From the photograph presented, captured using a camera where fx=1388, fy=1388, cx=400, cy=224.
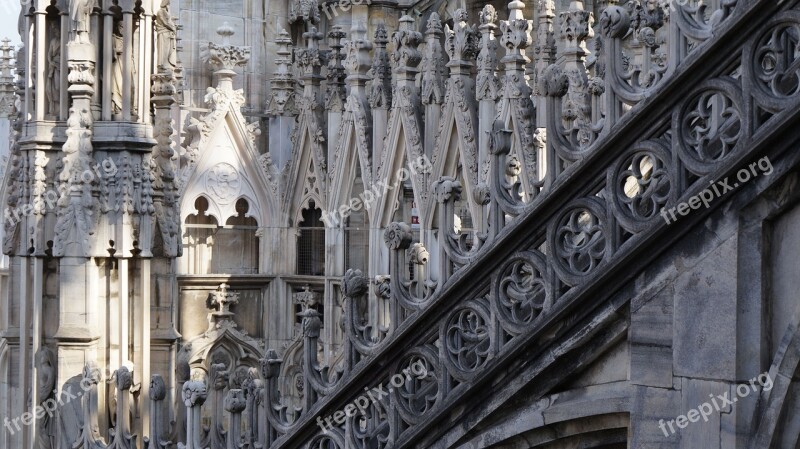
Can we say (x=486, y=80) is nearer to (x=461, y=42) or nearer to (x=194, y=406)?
(x=461, y=42)

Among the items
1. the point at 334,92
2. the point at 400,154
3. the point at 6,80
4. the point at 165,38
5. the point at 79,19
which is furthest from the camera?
the point at 6,80

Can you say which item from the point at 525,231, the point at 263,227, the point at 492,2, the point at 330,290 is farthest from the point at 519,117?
the point at 525,231

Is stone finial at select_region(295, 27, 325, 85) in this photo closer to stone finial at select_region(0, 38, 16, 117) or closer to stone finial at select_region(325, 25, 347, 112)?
stone finial at select_region(325, 25, 347, 112)

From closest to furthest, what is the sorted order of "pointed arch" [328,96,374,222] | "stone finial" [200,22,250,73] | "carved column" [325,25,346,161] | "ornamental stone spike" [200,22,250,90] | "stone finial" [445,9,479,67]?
"stone finial" [445,9,479,67]
"pointed arch" [328,96,374,222]
"carved column" [325,25,346,161]
"ornamental stone spike" [200,22,250,90]
"stone finial" [200,22,250,73]

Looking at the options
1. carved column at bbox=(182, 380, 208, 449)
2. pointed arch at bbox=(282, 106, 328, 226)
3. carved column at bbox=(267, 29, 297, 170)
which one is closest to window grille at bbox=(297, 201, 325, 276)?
pointed arch at bbox=(282, 106, 328, 226)

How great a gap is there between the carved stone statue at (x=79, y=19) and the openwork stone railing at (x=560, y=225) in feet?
9.34

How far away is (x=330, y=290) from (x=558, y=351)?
8658 mm

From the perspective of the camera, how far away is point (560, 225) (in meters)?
4.82

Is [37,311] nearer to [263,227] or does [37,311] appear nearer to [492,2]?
[263,227]

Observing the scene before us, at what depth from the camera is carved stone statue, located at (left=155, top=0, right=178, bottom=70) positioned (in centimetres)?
848

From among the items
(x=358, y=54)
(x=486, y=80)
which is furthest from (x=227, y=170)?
(x=486, y=80)

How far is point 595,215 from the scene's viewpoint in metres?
4.67

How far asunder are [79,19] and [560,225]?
435 centimetres

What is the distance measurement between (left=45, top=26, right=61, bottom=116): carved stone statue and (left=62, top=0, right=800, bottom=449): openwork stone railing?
9.48 ft
